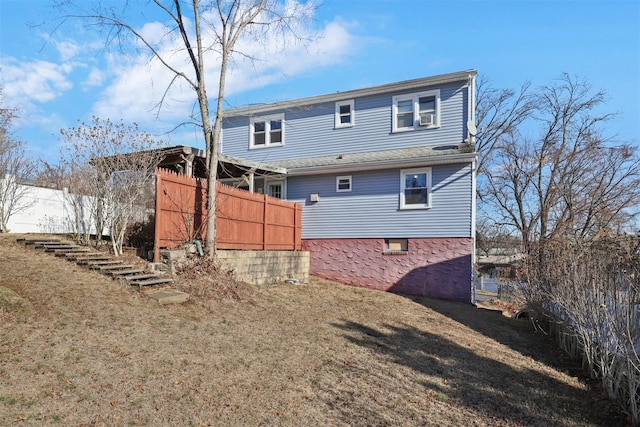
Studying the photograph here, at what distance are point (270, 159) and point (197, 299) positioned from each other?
1003 centimetres

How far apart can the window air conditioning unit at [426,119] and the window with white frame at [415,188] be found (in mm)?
1740

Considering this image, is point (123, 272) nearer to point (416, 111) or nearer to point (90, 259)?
point (90, 259)

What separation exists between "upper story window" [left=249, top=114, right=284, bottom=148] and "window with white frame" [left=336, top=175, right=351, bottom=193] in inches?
130

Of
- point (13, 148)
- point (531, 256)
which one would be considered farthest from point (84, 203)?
point (531, 256)

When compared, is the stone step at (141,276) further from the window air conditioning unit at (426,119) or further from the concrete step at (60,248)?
the window air conditioning unit at (426,119)

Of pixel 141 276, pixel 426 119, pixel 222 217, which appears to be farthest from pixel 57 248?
pixel 426 119

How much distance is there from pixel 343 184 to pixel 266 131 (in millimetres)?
4415

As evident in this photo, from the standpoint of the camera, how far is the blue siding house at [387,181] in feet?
43.1

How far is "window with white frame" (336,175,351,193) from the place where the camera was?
14706mm

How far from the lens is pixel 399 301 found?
459 inches

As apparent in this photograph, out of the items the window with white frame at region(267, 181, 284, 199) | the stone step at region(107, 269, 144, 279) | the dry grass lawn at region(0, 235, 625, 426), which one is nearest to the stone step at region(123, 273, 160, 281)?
the stone step at region(107, 269, 144, 279)

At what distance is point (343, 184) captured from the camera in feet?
48.5

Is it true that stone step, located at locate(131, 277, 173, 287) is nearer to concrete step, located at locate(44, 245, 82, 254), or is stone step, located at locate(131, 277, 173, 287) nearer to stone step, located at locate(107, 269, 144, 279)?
stone step, located at locate(107, 269, 144, 279)

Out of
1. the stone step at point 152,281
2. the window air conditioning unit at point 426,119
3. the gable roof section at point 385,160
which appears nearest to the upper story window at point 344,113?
the gable roof section at point 385,160
